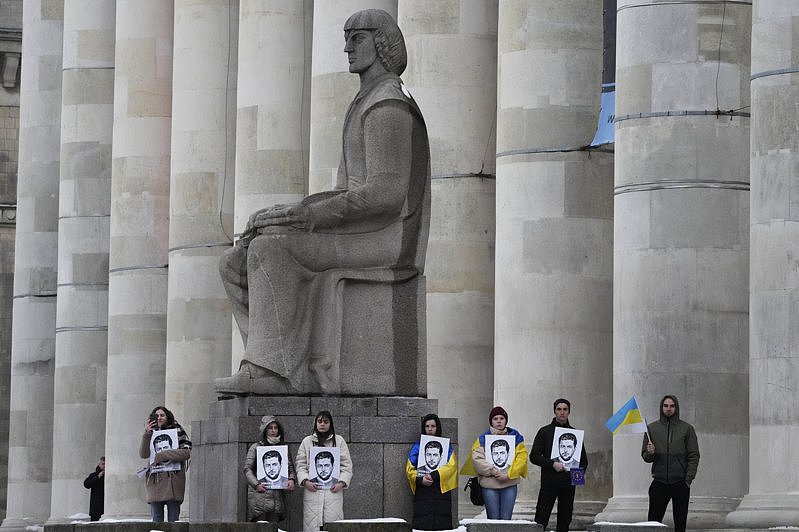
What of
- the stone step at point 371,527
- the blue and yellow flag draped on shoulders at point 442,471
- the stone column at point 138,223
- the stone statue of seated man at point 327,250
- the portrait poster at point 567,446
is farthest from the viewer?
the stone column at point 138,223

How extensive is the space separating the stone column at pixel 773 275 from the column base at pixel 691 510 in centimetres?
187

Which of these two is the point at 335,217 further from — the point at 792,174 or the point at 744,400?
the point at 744,400

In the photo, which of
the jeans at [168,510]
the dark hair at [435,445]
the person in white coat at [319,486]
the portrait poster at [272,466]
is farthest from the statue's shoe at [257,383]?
the jeans at [168,510]

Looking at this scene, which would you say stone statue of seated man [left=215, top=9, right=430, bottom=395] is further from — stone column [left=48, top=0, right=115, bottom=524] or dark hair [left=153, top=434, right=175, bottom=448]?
stone column [left=48, top=0, right=115, bottom=524]

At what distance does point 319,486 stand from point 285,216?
9.98 feet

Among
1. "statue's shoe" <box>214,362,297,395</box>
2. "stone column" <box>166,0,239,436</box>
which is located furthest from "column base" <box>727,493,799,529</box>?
"stone column" <box>166,0,239,436</box>

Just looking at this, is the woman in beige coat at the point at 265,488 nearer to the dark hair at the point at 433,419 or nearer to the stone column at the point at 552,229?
the dark hair at the point at 433,419

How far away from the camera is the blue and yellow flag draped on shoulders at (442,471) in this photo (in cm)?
2848

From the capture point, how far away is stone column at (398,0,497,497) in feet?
151

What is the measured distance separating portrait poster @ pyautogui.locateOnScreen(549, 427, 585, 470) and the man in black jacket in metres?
0.06

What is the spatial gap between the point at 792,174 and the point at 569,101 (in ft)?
32.9

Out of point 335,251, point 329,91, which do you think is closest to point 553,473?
point 335,251

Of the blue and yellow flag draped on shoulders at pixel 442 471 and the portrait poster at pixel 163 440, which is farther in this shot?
the portrait poster at pixel 163 440

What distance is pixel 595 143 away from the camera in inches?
1719
